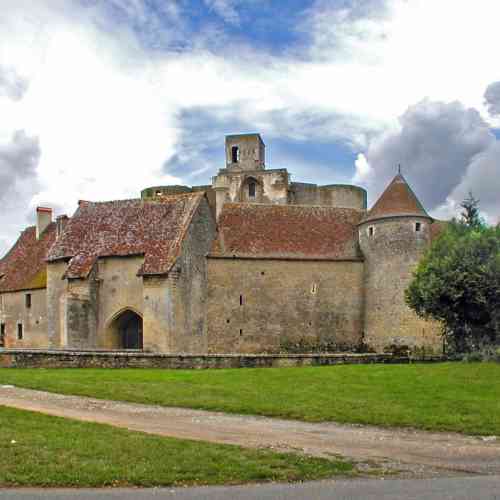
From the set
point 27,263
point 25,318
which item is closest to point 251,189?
point 27,263

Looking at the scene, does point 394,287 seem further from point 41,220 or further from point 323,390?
point 41,220

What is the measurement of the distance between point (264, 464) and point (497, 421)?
6.22m

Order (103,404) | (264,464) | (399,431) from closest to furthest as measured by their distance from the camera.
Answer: (264,464) → (399,431) → (103,404)

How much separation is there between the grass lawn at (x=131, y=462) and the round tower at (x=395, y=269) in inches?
1034

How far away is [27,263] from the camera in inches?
1649

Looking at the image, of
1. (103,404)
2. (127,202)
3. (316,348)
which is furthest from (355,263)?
(103,404)

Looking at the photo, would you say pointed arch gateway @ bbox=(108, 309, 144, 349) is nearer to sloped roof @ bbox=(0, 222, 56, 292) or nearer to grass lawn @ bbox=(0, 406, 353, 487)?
sloped roof @ bbox=(0, 222, 56, 292)

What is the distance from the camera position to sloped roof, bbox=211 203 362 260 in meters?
37.7

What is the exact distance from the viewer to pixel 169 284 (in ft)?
105

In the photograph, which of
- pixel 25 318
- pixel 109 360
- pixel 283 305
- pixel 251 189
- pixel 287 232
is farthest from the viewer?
pixel 251 189

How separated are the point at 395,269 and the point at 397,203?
3.86 metres

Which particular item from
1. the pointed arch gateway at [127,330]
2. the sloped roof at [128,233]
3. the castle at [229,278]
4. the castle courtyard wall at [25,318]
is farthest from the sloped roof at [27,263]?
the pointed arch gateway at [127,330]

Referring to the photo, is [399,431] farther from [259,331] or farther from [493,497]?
[259,331]

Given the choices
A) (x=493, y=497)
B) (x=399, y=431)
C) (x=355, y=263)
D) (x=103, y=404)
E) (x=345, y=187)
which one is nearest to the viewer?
(x=493, y=497)
